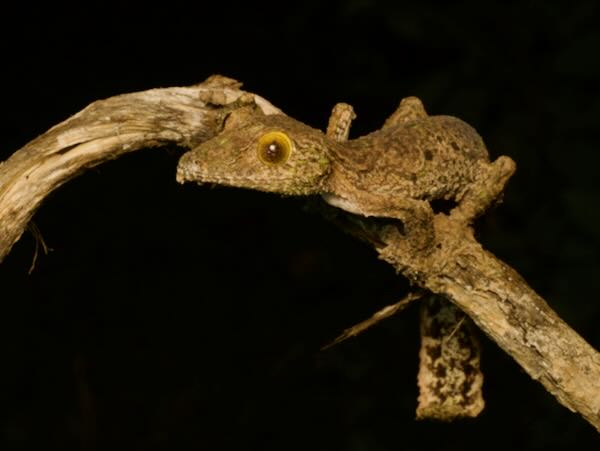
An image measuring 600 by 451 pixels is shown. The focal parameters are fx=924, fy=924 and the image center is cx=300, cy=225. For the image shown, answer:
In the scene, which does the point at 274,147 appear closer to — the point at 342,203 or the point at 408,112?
the point at 342,203

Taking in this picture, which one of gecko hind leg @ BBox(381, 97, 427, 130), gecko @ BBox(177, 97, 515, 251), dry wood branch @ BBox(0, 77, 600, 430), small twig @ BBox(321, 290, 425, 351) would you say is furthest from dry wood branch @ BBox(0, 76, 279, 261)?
small twig @ BBox(321, 290, 425, 351)

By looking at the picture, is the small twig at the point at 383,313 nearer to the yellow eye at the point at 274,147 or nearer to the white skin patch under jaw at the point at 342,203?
the white skin patch under jaw at the point at 342,203

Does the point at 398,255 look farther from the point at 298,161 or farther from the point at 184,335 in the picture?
the point at 184,335

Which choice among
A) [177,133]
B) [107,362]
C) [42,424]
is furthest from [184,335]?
[177,133]

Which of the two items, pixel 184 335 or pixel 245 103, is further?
pixel 184 335

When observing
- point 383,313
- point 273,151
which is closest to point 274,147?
point 273,151

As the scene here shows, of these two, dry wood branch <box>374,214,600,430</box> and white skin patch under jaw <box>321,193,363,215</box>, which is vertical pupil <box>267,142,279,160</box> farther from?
dry wood branch <box>374,214,600,430</box>

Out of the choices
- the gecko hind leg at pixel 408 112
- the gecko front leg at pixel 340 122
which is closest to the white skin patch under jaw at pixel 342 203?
the gecko front leg at pixel 340 122
